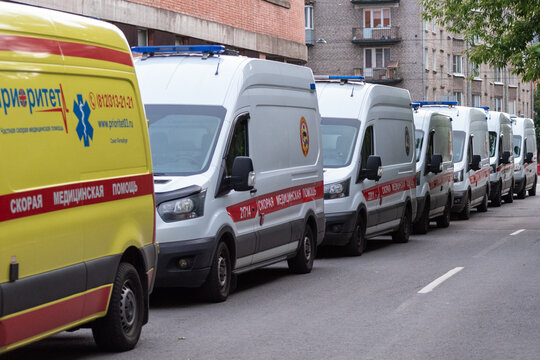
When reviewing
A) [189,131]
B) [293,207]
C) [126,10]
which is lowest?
[293,207]

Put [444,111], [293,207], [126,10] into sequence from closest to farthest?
[293,207]
[126,10]
[444,111]

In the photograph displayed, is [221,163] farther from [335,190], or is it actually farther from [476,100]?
[476,100]

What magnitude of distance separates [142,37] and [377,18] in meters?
54.3

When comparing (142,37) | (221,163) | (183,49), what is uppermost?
(142,37)

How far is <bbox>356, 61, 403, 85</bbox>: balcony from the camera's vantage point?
75.8 m

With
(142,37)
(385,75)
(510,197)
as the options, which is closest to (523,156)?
(510,197)

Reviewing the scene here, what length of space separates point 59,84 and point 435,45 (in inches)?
2868

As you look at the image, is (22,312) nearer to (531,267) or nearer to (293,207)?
(293,207)

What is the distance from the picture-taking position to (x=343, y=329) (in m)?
10.0

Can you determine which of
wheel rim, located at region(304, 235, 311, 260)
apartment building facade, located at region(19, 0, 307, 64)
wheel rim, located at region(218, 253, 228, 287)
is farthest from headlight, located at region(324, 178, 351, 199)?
apartment building facade, located at region(19, 0, 307, 64)

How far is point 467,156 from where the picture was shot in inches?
1103

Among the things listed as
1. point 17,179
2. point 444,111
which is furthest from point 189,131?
point 444,111

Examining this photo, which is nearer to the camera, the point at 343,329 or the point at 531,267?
the point at 343,329

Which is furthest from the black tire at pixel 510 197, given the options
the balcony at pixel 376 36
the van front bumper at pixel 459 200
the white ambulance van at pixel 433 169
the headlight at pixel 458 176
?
the balcony at pixel 376 36
